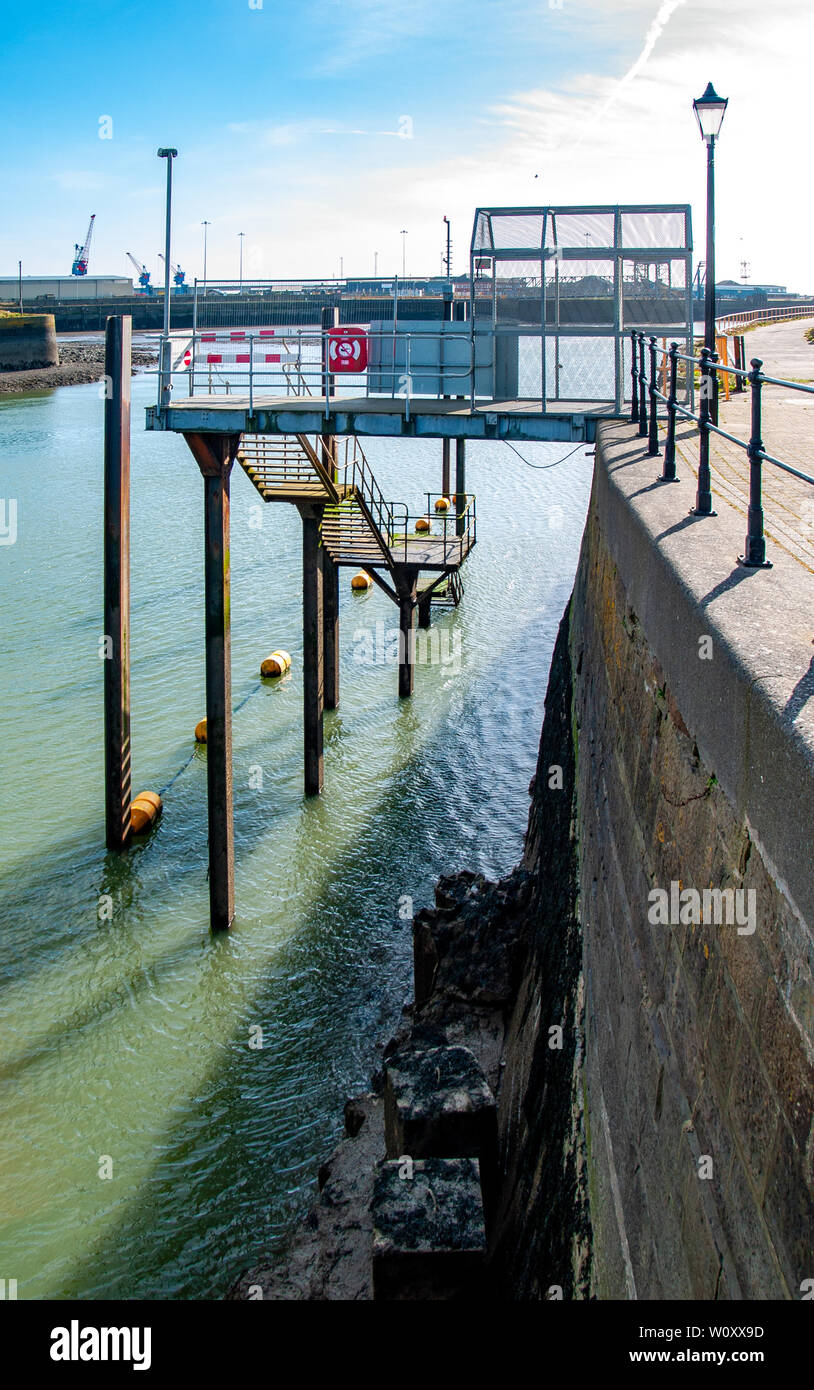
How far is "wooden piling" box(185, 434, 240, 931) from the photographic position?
13.1 metres

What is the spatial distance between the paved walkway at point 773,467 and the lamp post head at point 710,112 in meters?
2.48

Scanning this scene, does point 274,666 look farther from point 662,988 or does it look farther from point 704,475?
point 662,988

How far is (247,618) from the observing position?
26453 mm

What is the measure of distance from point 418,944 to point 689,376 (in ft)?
17.9

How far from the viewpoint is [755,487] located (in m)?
4.30

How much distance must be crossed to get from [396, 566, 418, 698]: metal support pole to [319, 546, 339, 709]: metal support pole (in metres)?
1.08

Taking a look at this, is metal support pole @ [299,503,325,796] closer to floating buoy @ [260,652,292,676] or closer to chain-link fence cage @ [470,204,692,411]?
chain-link fence cage @ [470,204,692,411]

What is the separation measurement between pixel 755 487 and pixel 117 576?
11097 millimetres

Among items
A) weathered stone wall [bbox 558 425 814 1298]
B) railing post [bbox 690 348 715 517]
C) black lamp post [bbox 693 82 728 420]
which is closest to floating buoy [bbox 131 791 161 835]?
black lamp post [bbox 693 82 728 420]

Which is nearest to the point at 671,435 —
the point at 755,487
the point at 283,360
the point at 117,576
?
the point at 755,487

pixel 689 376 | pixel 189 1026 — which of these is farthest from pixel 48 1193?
pixel 689 376

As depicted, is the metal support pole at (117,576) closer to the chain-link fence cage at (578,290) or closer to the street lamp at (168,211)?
the street lamp at (168,211)

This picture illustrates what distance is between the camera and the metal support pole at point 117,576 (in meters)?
14.0

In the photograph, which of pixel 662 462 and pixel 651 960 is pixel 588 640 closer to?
pixel 662 462
